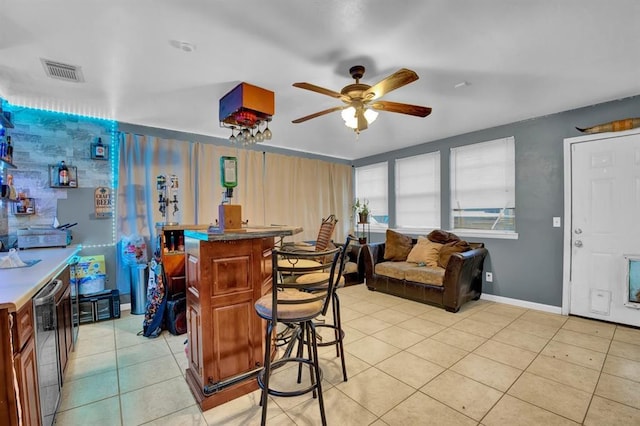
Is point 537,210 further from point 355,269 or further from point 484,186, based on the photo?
point 355,269

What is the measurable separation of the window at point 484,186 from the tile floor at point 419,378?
4.73ft

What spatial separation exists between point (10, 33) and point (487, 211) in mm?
5195

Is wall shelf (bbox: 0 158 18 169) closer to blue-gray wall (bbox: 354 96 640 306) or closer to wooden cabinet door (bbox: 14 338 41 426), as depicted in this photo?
wooden cabinet door (bbox: 14 338 41 426)

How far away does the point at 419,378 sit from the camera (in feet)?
7.06

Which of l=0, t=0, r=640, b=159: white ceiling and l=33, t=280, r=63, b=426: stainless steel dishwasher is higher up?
l=0, t=0, r=640, b=159: white ceiling

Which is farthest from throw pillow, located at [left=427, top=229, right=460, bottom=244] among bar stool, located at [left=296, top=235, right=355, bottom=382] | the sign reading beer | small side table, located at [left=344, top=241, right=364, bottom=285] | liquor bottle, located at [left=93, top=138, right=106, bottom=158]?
liquor bottle, located at [left=93, top=138, right=106, bottom=158]

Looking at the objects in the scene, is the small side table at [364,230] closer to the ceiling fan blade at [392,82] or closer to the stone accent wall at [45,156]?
the ceiling fan blade at [392,82]

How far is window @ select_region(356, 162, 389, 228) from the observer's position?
5.71m

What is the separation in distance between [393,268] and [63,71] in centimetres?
423

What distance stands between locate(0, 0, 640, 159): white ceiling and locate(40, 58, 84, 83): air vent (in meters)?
0.06

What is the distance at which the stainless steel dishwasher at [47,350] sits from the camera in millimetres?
1404

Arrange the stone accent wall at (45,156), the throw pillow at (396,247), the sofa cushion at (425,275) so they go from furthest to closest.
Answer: the throw pillow at (396,247), the sofa cushion at (425,275), the stone accent wall at (45,156)

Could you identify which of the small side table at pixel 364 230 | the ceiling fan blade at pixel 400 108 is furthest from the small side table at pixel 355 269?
the ceiling fan blade at pixel 400 108

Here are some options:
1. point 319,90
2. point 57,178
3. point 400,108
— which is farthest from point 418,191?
point 57,178
